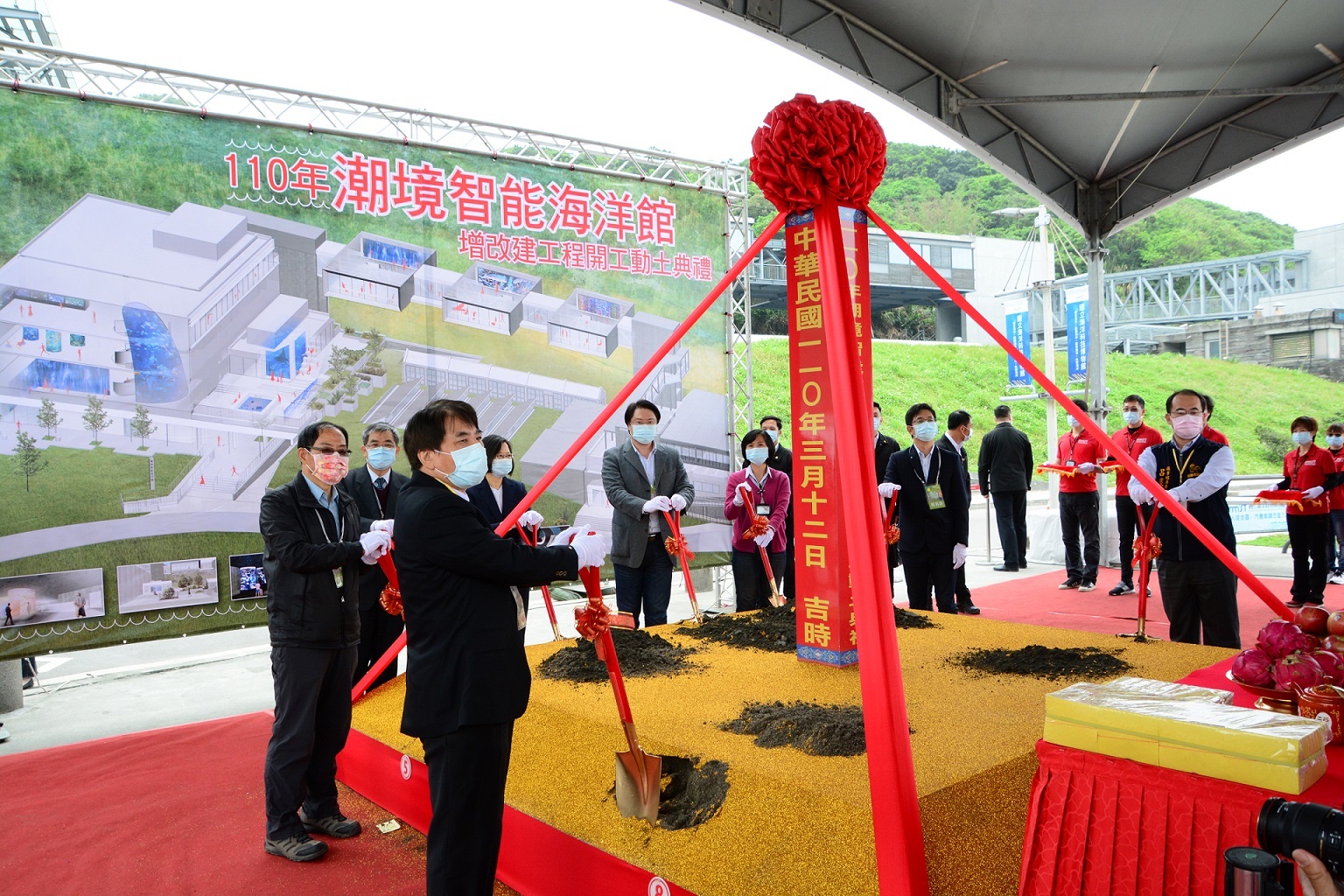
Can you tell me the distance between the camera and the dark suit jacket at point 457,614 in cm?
178

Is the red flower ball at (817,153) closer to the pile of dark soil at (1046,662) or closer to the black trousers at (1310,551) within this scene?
the pile of dark soil at (1046,662)

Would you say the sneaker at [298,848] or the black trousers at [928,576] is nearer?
the sneaker at [298,848]

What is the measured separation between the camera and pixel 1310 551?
597 cm

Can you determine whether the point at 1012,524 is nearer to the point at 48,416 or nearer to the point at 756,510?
the point at 756,510

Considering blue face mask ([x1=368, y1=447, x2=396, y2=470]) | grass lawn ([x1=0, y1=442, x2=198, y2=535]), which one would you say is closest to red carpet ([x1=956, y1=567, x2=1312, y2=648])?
blue face mask ([x1=368, y1=447, x2=396, y2=470])

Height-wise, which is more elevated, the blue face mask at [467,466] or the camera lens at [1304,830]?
the blue face mask at [467,466]

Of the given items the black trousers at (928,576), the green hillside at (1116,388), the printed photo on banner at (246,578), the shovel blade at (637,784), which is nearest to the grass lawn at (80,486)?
the printed photo on banner at (246,578)

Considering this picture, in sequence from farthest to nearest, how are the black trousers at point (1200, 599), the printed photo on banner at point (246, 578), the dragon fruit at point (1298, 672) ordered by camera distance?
1. the printed photo on banner at point (246, 578)
2. the black trousers at point (1200, 599)
3. the dragon fruit at point (1298, 672)

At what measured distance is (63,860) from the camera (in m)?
2.62

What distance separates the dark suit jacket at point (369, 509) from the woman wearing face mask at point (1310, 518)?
5858 mm

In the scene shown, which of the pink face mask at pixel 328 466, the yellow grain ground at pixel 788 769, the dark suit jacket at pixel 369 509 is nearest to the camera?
the yellow grain ground at pixel 788 769

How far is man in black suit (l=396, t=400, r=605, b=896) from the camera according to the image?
5.85 ft

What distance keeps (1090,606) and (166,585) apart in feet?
19.6

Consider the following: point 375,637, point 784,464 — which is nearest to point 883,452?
point 784,464
